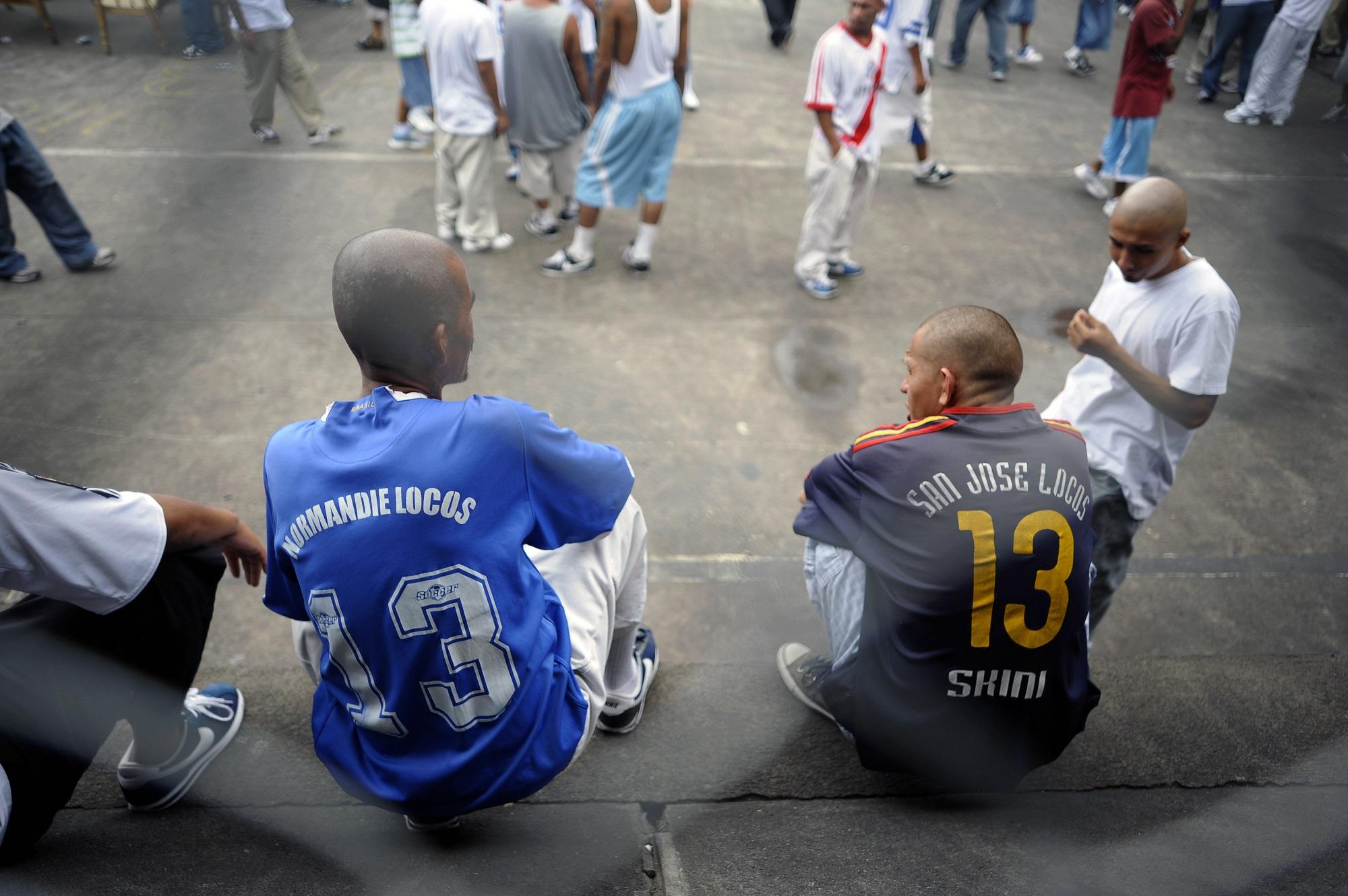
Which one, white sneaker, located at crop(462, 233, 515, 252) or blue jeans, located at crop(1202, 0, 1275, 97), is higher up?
blue jeans, located at crop(1202, 0, 1275, 97)

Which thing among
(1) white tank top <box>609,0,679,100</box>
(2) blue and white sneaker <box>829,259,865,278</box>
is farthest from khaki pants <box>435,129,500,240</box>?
(2) blue and white sneaker <box>829,259,865,278</box>

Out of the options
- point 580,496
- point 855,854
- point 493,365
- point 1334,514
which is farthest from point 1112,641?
point 493,365

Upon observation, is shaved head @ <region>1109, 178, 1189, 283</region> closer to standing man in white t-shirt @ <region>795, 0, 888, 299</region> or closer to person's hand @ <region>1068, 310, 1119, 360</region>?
person's hand @ <region>1068, 310, 1119, 360</region>

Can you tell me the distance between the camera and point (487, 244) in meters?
6.11

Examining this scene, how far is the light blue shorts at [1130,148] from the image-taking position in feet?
21.9

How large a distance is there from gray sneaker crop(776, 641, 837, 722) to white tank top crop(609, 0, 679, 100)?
3746 mm

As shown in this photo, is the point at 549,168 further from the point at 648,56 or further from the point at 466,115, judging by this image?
the point at 648,56

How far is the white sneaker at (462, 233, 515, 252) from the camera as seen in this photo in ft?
20.0

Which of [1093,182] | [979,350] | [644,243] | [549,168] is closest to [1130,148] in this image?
[1093,182]

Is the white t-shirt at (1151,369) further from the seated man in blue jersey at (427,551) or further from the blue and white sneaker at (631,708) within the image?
the seated man in blue jersey at (427,551)

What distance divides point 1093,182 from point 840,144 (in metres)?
2.95

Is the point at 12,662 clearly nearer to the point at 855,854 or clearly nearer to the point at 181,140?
the point at 855,854

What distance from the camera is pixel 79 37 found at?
962 centimetres

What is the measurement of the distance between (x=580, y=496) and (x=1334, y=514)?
381 centimetres
